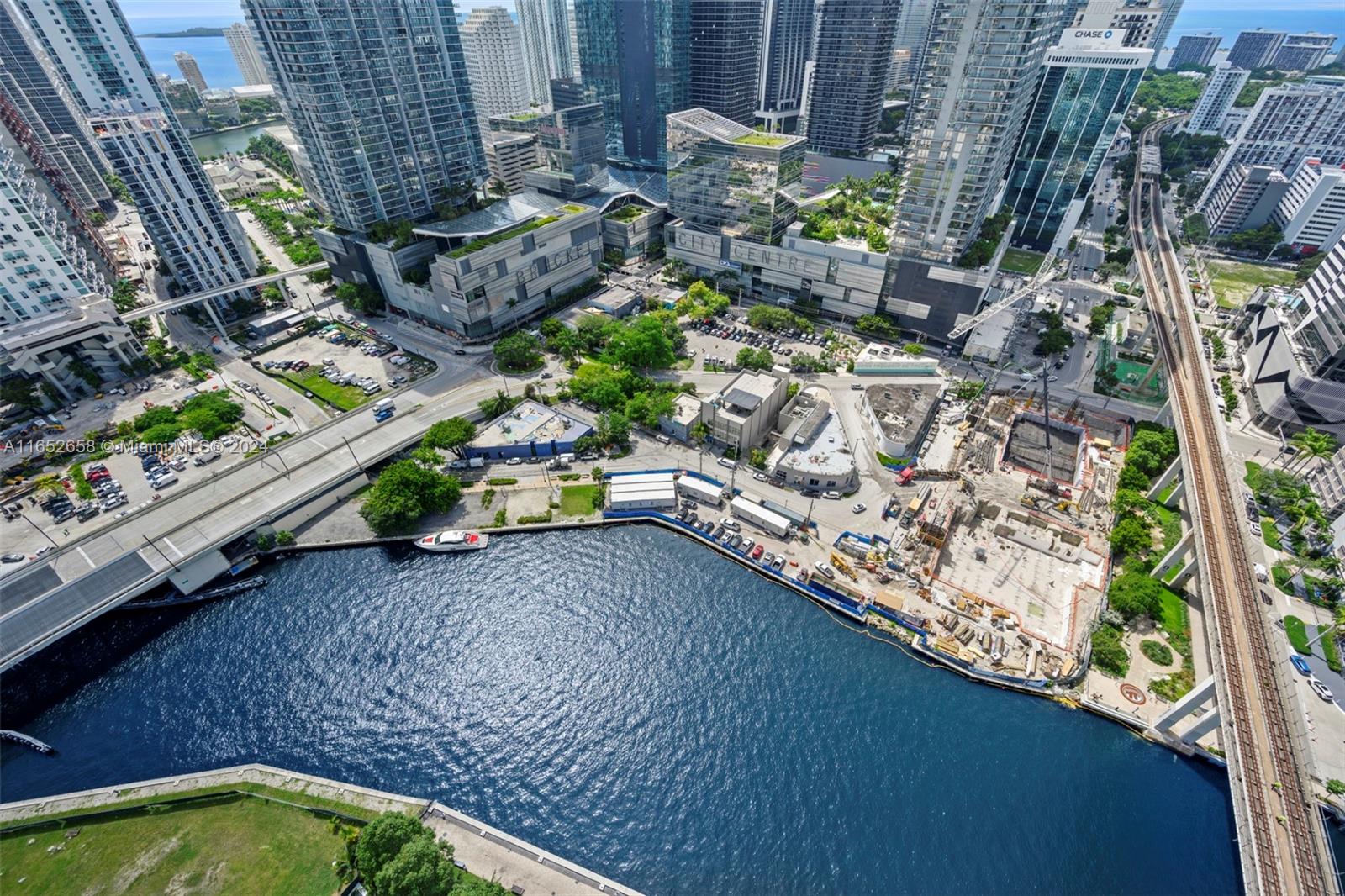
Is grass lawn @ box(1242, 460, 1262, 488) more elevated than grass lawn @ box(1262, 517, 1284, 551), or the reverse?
grass lawn @ box(1242, 460, 1262, 488)

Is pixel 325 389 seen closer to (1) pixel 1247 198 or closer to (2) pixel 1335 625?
(2) pixel 1335 625

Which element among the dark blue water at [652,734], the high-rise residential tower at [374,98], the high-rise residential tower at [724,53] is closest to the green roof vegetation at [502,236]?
the high-rise residential tower at [374,98]

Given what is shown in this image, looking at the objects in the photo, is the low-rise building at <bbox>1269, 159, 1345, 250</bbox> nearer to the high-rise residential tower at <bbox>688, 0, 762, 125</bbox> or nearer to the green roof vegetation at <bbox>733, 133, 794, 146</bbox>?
the green roof vegetation at <bbox>733, 133, 794, 146</bbox>

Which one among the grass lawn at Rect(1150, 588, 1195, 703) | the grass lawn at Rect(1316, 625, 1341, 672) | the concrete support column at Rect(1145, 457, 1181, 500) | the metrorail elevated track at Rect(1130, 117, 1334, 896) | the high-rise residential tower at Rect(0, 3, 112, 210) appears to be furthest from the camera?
the high-rise residential tower at Rect(0, 3, 112, 210)

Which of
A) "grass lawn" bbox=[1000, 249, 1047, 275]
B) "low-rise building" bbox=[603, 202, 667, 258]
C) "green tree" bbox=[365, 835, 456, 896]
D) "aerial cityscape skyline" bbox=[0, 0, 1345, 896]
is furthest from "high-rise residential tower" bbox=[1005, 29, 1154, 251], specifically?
"green tree" bbox=[365, 835, 456, 896]

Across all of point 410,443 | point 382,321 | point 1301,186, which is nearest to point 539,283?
point 382,321

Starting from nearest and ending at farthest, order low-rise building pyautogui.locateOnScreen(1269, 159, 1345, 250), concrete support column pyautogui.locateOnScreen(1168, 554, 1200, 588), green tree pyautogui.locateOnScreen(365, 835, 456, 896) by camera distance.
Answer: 1. green tree pyautogui.locateOnScreen(365, 835, 456, 896)
2. concrete support column pyautogui.locateOnScreen(1168, 554, 1200, 588)
3. low-rise building pyautogui.locateOnScreen(1269, 159, 1345, 250)

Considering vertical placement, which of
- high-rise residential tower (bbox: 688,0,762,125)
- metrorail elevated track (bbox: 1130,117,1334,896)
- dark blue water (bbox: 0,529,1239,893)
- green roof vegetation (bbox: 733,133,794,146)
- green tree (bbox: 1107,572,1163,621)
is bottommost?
dark blue water (bbox: 0,529,1239,893)

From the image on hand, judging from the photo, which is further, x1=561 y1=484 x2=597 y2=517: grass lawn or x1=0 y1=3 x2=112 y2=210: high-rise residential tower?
x1=0 y1=3 x2=112 y2=210: high-rise residential tower
